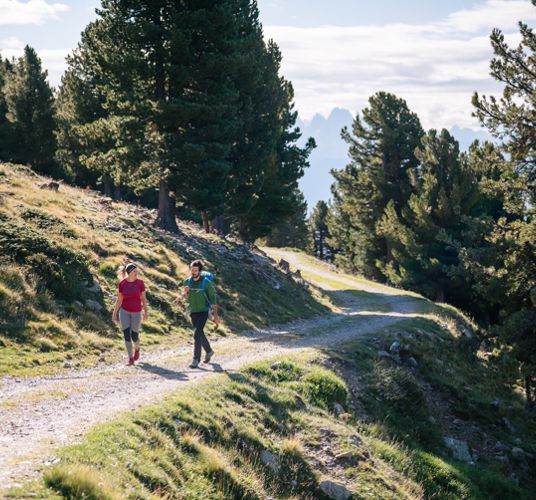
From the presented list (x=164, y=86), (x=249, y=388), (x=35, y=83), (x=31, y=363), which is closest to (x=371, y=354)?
(x=249, y=388)

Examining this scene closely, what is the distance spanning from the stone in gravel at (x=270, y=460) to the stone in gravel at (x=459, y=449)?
646 centimetres

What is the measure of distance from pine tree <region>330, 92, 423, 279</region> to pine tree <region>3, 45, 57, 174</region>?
27005 millimetres

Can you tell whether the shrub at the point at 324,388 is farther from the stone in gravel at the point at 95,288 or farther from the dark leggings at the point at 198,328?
the stone in gravel at the point at 95,288

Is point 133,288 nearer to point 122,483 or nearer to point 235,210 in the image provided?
point 122,483

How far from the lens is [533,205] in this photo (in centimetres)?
2014

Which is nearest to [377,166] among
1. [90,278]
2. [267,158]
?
[267,158]

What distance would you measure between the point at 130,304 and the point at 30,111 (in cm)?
3804

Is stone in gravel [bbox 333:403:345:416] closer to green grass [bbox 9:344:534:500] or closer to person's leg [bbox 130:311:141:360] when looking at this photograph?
green grass [bbox 9:344:534:500]

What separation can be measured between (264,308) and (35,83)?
32.0m

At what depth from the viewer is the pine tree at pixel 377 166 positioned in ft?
174

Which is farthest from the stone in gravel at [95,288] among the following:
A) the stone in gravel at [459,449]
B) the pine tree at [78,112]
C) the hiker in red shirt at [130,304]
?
the pine tree at [78,112]

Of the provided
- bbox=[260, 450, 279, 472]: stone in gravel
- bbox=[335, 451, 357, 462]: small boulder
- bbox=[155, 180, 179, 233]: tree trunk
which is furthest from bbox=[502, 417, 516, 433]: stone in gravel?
bbox=[155, 180, 179, 233]: tree trunk

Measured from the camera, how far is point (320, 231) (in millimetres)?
106000

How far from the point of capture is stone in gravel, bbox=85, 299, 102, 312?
16.8m
